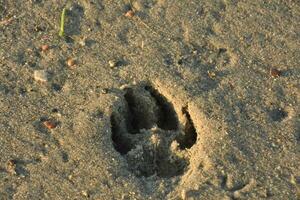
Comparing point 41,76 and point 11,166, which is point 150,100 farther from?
point 11,166

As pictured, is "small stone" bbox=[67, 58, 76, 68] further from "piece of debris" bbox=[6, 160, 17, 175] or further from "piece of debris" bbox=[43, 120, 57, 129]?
"piece of debris" bbox=[6, 160, 17, 175]

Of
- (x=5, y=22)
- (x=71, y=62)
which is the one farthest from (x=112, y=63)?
(x=5, y=22)

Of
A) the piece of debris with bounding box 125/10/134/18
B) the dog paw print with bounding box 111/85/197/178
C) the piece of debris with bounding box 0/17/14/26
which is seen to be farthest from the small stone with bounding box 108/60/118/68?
the piece of debris with bounding box 0/17/14/26

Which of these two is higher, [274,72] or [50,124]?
[274,72]

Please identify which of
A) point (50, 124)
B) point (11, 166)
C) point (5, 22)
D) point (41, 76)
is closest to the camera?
point (11, 166)

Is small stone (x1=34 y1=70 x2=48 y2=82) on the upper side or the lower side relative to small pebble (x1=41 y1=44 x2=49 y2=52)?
lower

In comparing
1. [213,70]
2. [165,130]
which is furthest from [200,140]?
[213,70]

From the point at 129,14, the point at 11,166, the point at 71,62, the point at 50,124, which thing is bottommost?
the point at 11,166

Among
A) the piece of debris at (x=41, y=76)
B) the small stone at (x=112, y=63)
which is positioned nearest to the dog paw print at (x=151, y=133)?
the small stone at (x=112, y=63)
